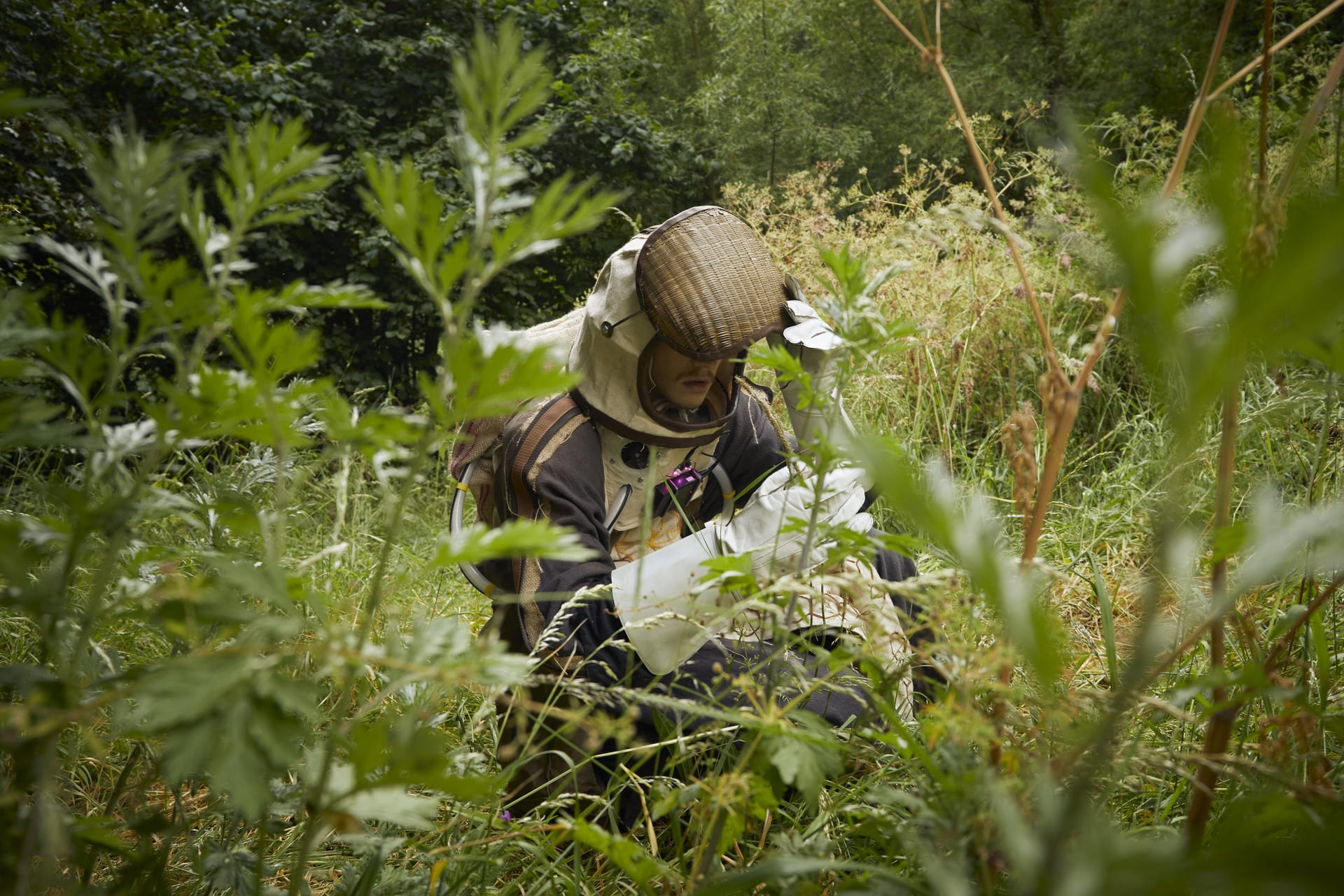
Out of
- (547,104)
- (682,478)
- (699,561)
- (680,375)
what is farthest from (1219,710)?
(547,104)

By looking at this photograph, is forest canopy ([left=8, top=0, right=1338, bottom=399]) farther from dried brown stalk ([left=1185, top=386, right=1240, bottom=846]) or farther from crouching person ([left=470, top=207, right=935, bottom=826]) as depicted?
crouching person ([left=470, top=207, right=935, bottom=826])

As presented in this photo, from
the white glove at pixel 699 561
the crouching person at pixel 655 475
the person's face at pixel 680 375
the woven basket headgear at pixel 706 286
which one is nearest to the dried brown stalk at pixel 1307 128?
the white glove at pixel 699 561

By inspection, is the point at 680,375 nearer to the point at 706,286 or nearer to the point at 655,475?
the point at 706,286

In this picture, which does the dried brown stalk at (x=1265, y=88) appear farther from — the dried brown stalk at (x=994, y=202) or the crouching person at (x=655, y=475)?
the crouching person at (x=655, y=475)

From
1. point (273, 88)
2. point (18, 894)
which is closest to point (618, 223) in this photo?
point (273, 88)

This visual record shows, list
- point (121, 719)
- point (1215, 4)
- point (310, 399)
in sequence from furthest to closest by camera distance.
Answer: point (1215, 4) < point (310, 399) < point (121, 719)

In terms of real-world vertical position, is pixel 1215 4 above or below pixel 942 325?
above

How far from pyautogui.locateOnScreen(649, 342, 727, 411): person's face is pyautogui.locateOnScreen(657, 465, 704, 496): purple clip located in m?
0.20

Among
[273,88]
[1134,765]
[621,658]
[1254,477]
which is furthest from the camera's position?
[273,88]

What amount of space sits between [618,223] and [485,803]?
27.6 ft

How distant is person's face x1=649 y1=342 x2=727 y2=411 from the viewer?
1.91m

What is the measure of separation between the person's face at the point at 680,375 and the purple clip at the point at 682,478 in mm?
197

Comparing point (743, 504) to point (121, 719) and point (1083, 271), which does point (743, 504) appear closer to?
point (121, 719)

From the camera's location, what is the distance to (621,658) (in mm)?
1753
